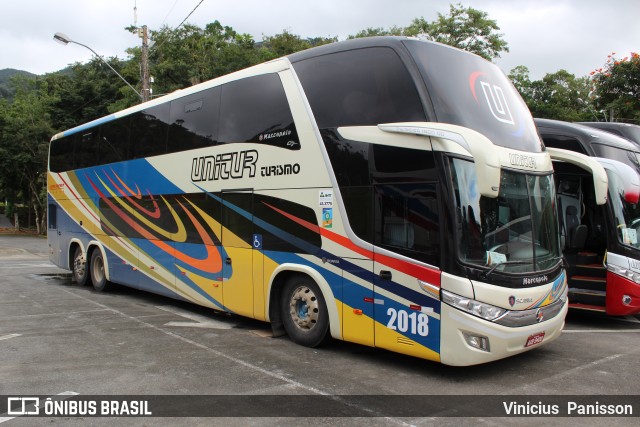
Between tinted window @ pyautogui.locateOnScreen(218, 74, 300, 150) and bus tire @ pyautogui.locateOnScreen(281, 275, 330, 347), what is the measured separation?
1951 mm

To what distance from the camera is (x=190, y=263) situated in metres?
9.52

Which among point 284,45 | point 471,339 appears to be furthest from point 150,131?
point 284,45

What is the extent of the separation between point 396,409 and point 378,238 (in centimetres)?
204

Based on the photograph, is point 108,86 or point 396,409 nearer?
point 396,409

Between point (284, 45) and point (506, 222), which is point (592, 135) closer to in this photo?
point (506, 222)

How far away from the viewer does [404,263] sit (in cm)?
593

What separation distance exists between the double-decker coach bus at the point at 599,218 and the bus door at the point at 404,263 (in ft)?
12.0

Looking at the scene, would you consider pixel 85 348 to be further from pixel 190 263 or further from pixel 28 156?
pixel 28 156

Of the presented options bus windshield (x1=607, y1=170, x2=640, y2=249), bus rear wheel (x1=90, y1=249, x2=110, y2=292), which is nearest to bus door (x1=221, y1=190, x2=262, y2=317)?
bus rear wheel (x1=90, y1=249, x2=110, y2=292)

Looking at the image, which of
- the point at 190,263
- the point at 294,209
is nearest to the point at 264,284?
the point at 294,209

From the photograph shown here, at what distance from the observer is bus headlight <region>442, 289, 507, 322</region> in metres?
5.45

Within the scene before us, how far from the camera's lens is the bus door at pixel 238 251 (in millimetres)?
8070

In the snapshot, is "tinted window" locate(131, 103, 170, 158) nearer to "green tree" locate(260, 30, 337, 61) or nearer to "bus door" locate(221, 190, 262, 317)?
"bus door" locate(221, 190, 262, 317)

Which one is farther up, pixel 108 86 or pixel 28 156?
pixel 108 86
